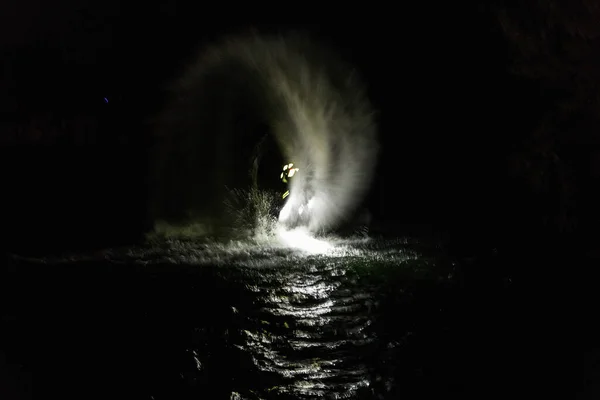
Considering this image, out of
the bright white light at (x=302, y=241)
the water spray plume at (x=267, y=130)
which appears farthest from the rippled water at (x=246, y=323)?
the water spray plume at (x=267, y=130)

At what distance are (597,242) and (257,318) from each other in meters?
7.32

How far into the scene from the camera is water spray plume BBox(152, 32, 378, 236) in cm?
1142

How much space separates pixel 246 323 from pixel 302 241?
5.40 metres

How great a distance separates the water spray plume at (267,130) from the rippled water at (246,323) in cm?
461

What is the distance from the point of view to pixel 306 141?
12539 millimetres

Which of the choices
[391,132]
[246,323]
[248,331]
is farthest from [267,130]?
[248,331]

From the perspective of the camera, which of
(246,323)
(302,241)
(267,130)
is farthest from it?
(267,130)

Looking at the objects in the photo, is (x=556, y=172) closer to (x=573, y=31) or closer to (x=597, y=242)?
(x=597, y=242)

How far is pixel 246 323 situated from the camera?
440 cm

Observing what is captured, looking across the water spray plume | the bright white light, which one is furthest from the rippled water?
the water spray plume

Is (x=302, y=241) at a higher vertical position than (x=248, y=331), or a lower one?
higher

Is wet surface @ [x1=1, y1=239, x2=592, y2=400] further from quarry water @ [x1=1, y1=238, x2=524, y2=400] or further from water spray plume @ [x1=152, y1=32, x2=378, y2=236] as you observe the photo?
water spray plume @ [x1=152, y1=32, x2=378, y2=236]

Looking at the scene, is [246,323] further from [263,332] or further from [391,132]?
[391,132]

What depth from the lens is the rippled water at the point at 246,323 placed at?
3.26m
